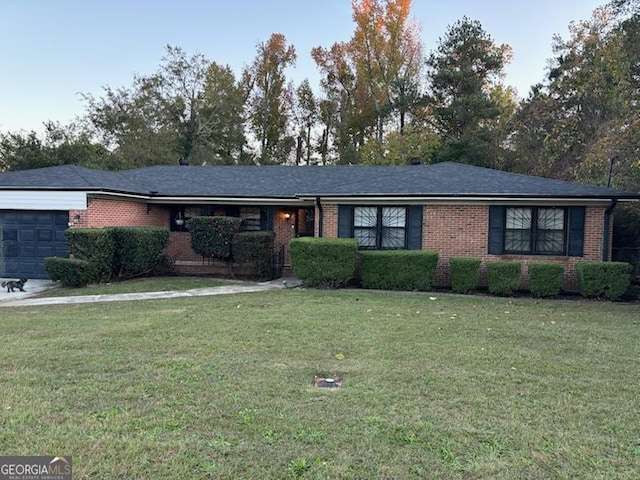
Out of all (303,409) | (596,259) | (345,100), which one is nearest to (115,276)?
(303,409)

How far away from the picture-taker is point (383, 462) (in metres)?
2.80

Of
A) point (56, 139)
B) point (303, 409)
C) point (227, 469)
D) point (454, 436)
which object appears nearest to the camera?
point (227, 469)

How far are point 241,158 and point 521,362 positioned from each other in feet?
98.3

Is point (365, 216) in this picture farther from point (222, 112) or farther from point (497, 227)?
point (222, 112)

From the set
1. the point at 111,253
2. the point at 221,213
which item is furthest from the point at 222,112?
the point at 111,253

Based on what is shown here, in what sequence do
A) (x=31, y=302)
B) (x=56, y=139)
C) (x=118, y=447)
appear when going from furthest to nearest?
(x=56, y=139) < (x=31, y=302) < (x=118, y=447)

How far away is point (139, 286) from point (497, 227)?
9768 mm

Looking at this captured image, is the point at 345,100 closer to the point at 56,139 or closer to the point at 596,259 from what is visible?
the point at 56,139

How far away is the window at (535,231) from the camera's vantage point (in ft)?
37.3

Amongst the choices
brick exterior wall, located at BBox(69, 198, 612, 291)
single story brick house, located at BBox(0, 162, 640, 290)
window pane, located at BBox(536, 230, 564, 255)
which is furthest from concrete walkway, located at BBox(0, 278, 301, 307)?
window pane, located at BBox(536, 230, 564, 255)

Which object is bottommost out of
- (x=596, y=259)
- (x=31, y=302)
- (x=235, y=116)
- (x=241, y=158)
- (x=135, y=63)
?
(x=31, y=302)

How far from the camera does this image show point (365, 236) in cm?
1238

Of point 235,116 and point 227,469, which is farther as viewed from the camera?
point 235,116

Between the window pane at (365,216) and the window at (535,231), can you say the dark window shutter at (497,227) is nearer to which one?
the window at (535,231)
